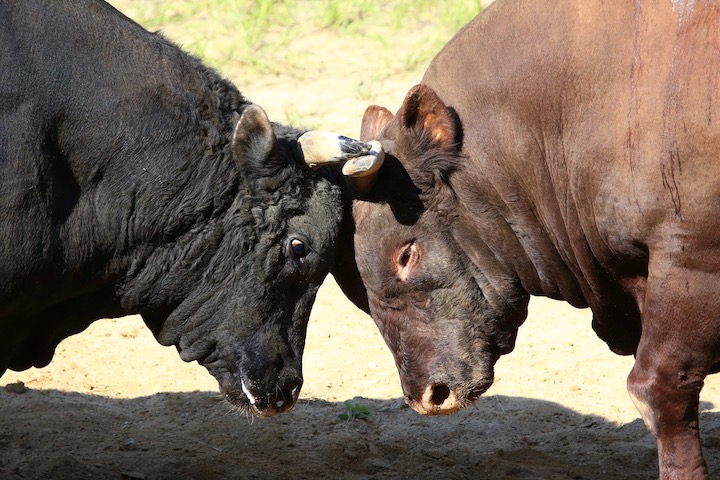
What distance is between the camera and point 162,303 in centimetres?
538

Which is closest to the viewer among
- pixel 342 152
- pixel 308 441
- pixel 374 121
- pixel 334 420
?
pixel 342 152

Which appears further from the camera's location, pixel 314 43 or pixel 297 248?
pixel 314 43

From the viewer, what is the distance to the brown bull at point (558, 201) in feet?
15.3

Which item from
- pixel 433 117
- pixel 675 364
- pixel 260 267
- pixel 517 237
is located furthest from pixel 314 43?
pixel 675 364

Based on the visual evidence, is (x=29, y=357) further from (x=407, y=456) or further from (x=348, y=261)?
(x=407, y=456)

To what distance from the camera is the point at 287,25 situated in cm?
1300

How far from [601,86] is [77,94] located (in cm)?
215

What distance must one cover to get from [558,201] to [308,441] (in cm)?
235

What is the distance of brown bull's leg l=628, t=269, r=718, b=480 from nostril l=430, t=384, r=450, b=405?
1269 millimetres

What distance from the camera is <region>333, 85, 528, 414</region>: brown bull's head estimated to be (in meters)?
5.69

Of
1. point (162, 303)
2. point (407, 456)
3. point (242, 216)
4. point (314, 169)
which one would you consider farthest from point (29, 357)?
point (407, 456)

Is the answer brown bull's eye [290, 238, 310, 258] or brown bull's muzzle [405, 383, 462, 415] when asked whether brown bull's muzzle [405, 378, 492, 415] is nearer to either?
brown bull's muzzle [405, 383, 462, 415]

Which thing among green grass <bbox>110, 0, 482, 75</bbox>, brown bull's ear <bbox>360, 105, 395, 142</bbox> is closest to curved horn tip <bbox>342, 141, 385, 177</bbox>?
brown bull's ear <bbox>360, 105, 395, 142</bbox>

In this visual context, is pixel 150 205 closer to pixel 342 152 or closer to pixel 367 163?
pixel 342 152
